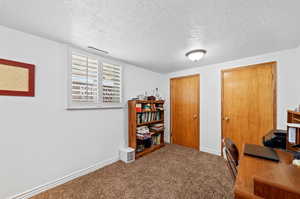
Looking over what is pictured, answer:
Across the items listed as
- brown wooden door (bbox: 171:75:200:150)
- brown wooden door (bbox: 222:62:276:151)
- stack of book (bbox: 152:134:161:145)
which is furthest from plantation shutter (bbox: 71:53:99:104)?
brown wooden door (bbox: 222:62:276:151)

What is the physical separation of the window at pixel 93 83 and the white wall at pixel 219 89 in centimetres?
187

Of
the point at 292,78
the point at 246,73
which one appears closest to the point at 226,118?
the point at 246,73

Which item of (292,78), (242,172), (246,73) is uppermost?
(246,73)

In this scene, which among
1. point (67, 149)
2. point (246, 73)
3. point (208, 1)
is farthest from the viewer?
point (246, 73)

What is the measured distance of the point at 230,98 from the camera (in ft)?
8.96

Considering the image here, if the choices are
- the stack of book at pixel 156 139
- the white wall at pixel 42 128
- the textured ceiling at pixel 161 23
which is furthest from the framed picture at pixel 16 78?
the stack of book at pixel 156 139

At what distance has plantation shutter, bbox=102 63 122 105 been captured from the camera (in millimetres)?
2449

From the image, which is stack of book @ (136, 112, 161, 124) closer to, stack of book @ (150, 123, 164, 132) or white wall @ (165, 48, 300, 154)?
stack of book @ (150, 123, 164, 132)

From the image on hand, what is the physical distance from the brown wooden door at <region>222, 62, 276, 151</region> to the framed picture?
3429 millimetres

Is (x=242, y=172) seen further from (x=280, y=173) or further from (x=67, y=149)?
(x=67, y=149)

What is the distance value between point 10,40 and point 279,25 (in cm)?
319

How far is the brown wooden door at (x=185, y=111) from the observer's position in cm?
326

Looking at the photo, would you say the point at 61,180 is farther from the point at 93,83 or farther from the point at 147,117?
the point at 147,117

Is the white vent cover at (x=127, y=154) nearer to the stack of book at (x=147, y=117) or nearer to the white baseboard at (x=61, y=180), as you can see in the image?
the white baseboard at (x=61, y=180)
